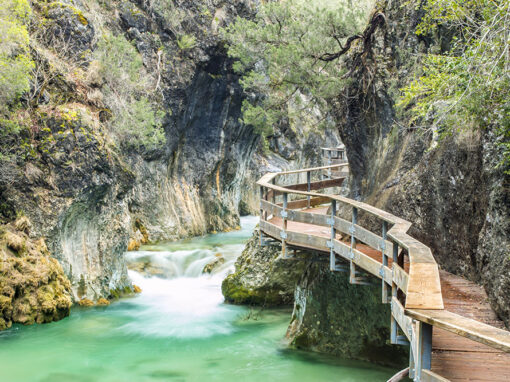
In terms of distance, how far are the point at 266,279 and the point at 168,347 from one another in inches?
161

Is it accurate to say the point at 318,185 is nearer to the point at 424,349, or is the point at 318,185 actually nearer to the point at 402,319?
the point at 402,319

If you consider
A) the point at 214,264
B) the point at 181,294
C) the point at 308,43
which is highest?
the point at 308,43

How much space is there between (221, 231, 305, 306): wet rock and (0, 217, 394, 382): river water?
1.53ft

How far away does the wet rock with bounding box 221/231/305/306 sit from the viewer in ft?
48.1

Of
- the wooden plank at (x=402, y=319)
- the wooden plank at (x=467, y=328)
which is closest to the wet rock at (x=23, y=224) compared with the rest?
the wooden plank at (x=402, y=319)

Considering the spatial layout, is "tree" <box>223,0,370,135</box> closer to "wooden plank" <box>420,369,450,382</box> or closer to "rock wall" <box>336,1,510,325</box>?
"rock wall" <box>336,1,510,325</box>

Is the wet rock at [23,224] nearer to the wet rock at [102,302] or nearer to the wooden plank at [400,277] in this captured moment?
the wet rock at [102,302]

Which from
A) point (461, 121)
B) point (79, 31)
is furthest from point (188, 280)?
point (461, 121)

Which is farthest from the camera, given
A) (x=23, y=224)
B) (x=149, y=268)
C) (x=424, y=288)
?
(x=149, y=268)

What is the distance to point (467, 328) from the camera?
10.2 feet

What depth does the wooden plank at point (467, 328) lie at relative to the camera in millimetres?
2869

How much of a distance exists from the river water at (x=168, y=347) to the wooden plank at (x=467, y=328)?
19.7 ft

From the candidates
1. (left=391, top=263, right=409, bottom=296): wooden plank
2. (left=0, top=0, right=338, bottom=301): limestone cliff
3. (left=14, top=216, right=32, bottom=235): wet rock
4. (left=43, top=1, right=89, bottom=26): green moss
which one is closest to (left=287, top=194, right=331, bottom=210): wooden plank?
(left=0, top=0, right=338, bottom=301): limestone cliff

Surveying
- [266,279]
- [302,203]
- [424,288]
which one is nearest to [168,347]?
[266,279]
